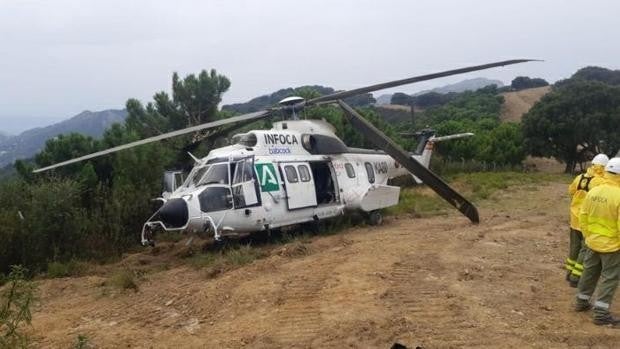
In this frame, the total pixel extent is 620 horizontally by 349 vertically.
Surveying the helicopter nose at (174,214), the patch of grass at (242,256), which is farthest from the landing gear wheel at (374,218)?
the helicopter nose at (174,214)

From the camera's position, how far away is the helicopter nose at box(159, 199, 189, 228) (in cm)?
1011

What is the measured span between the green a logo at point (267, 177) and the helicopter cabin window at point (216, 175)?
25.2 inches

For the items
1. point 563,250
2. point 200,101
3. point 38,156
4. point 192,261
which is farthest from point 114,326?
point 200,101

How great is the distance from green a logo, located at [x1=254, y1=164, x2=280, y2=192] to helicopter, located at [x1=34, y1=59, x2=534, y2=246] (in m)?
0.02

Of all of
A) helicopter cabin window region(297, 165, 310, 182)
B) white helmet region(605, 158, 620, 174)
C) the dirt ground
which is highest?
white helmet region(605, 158, 620, 174)

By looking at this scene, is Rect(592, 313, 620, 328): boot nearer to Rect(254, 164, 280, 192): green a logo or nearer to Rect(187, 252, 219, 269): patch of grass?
Rect(187, 252, 219, 269): patch of grass

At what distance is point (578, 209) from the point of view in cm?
780

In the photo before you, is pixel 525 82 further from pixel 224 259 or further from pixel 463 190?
pixel 224 259

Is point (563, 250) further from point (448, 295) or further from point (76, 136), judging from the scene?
point (76, 136)

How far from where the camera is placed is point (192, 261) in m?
10.4

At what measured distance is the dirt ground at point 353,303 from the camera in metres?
6.07

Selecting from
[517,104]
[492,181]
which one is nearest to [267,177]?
[492,181]

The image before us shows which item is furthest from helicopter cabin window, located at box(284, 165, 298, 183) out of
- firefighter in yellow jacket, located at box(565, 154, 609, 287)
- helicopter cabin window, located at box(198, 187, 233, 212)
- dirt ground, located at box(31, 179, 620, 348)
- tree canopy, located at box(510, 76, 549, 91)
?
tree canopy, located at box(510, 76, 549, 91)

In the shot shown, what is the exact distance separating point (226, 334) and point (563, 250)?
6.32m
